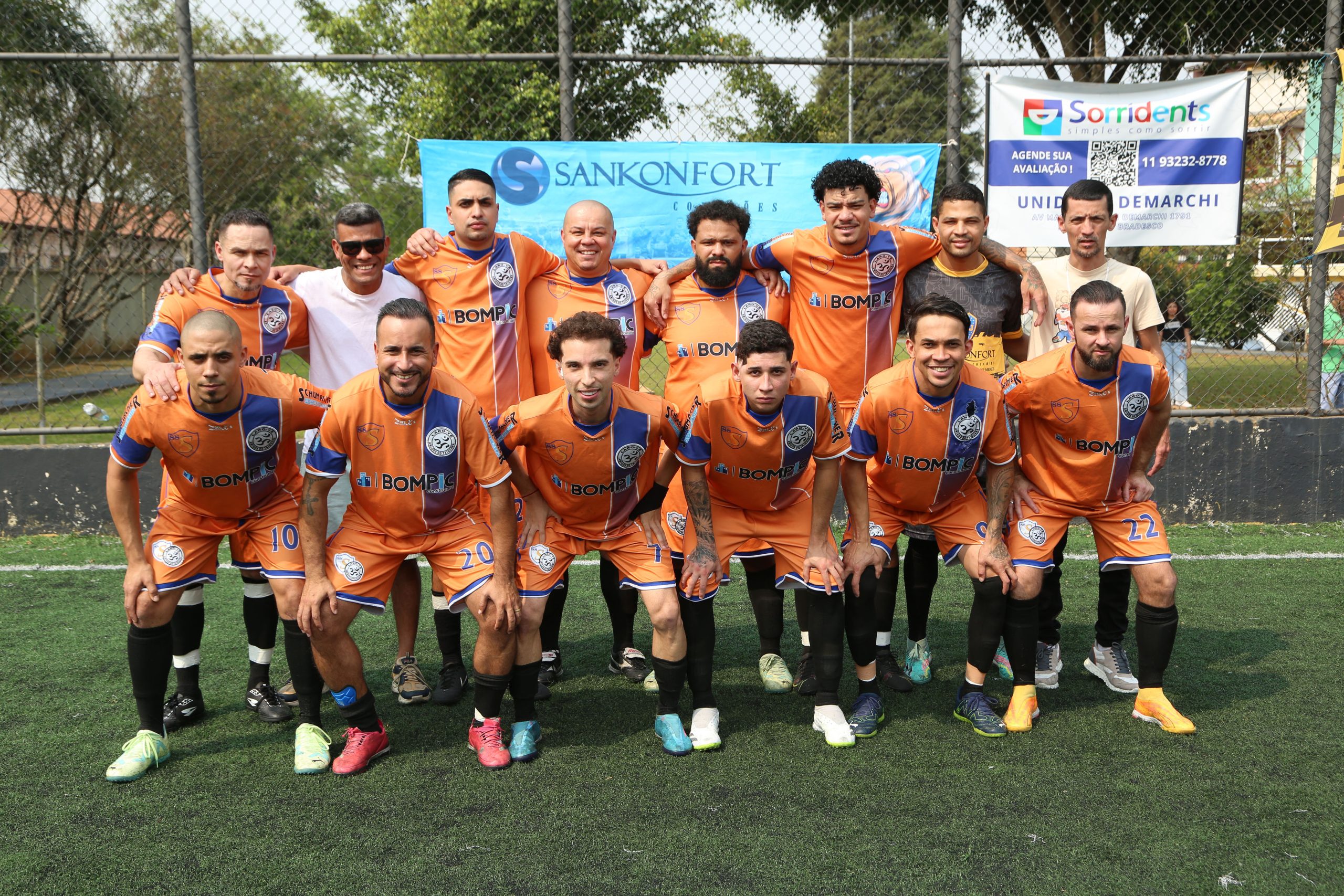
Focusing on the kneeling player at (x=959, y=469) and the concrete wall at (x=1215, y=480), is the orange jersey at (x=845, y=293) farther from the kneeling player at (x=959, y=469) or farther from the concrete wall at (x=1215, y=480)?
the concrete wall at (x=1215, y=480)

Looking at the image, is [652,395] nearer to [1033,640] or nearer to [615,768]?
[615,768]

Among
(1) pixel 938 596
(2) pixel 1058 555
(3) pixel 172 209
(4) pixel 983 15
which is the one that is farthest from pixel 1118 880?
(3) pixel 172 209

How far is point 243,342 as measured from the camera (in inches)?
174

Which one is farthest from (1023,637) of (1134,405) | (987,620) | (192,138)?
(192,138)

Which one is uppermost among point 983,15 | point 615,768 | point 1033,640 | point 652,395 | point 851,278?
point 983,15

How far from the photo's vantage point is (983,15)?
868 centimetres

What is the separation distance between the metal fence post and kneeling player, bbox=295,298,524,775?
3748 mm

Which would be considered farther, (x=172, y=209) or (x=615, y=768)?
(x=172, y=209)

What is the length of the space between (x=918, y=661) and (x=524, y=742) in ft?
6.34

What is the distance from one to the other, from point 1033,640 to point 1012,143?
13.8ft

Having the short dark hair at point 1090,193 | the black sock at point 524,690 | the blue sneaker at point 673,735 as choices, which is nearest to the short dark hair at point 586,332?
the black sock at point 524,690

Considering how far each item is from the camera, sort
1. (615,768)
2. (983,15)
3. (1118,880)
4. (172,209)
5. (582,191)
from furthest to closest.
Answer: (172,209), (983,15), (582,191), (615,768), (1118,880)

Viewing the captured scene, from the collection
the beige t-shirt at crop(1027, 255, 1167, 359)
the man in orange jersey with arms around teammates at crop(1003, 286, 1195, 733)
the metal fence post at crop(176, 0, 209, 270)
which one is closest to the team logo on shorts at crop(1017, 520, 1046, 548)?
the man in orange jersey with arms around teammates at crop(1003, 286, 1195, 733)

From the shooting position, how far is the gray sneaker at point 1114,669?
448 cm
